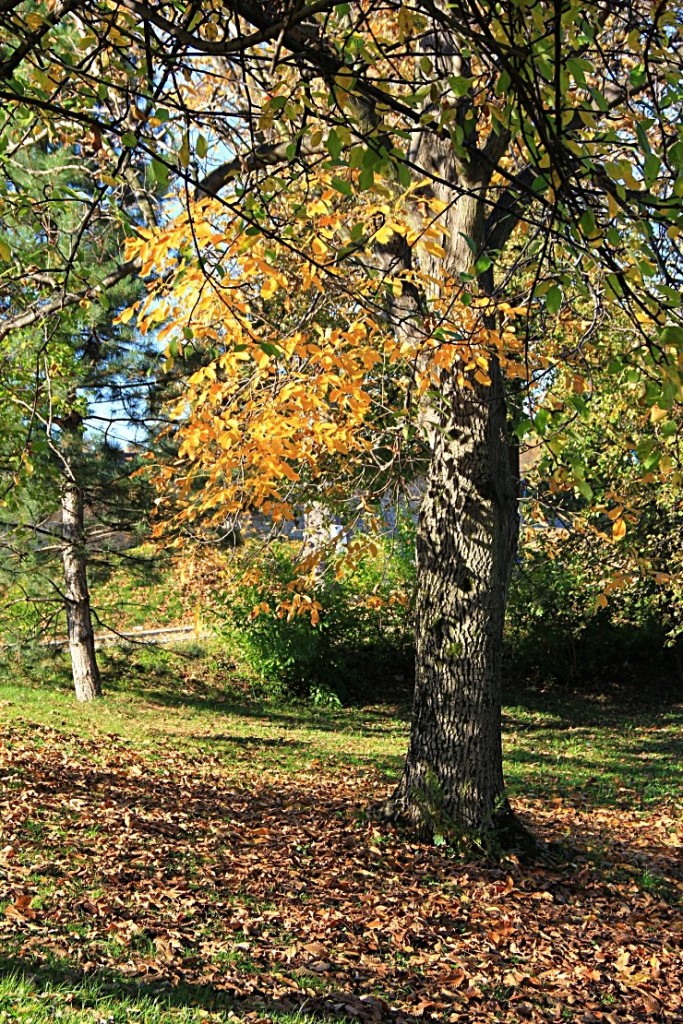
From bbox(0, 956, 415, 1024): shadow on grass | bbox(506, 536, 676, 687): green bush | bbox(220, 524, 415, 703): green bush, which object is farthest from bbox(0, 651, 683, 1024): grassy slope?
bbox(506, 536, 676, 687): green bush

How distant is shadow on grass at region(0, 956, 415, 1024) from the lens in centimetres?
360

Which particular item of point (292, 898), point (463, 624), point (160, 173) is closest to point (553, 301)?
point (160, 173)

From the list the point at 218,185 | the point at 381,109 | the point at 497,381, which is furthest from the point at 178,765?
the point at 381,109

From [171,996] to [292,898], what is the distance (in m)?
1.70

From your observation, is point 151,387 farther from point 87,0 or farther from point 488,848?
point 87,0

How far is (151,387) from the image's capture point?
12656 millimetres

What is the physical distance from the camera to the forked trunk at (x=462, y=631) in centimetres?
650

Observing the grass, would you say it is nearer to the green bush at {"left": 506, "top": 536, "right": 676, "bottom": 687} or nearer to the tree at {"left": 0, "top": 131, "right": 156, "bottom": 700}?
the green bush at {"left": 506, "top": 536, "right": 676, "bottom": 687}

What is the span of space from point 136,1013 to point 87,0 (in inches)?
139

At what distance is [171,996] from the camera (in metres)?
3.81

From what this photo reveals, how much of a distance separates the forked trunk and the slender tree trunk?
262 inches

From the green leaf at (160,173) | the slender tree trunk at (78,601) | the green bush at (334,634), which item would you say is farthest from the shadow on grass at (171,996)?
the green bush at (334,634)

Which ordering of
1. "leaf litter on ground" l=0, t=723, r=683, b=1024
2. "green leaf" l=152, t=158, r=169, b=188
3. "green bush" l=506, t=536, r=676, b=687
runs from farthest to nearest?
1. "green bush" l=506, t=536, r=676, b=687
2. "leaf litter on ground" l=0, t=723, r=683, b=1024
3. "green leaf" l=152, t=158, r=169, b=188

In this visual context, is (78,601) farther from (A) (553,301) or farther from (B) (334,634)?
(A) (553,301)
